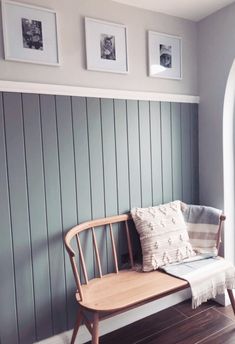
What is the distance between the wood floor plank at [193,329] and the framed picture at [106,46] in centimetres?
186

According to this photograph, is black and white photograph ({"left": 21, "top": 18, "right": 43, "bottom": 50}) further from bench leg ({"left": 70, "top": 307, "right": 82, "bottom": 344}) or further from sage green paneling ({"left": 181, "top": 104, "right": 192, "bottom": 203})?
bench leg ({"left": 70, "top": 307, "right": 82, "bottom": 344})

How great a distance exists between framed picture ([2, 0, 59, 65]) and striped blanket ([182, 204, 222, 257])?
147cm

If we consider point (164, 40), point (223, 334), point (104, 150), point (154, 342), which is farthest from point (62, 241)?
point (164, 40)

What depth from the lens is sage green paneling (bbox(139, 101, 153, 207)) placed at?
2154 mm

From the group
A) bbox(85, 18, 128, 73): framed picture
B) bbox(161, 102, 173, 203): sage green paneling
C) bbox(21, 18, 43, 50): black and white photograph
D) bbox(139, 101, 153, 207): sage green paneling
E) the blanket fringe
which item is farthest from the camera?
bbox(161, 102, 173, 203): sage green paneling

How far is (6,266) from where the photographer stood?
1.68 meters

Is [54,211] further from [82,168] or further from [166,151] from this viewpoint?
[166,151]

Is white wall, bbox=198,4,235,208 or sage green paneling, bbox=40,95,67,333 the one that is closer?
sage green paneling, bbox=40,95,67,333

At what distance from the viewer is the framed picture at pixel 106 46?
1892 millimetres

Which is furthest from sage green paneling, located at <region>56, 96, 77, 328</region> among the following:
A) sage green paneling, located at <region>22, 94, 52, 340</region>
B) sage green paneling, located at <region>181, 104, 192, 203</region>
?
sage green paneling, located at <region>181, 104, 192, 203</region>

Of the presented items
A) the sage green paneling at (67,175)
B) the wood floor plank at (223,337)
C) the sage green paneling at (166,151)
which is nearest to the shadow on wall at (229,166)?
the sage green paneling at (166,151)

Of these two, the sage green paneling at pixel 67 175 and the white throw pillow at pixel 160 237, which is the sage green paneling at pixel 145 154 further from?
the sage green paneling at pixel 67 175

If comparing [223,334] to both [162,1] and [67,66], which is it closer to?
[67,66]

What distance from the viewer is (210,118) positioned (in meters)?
2.37
